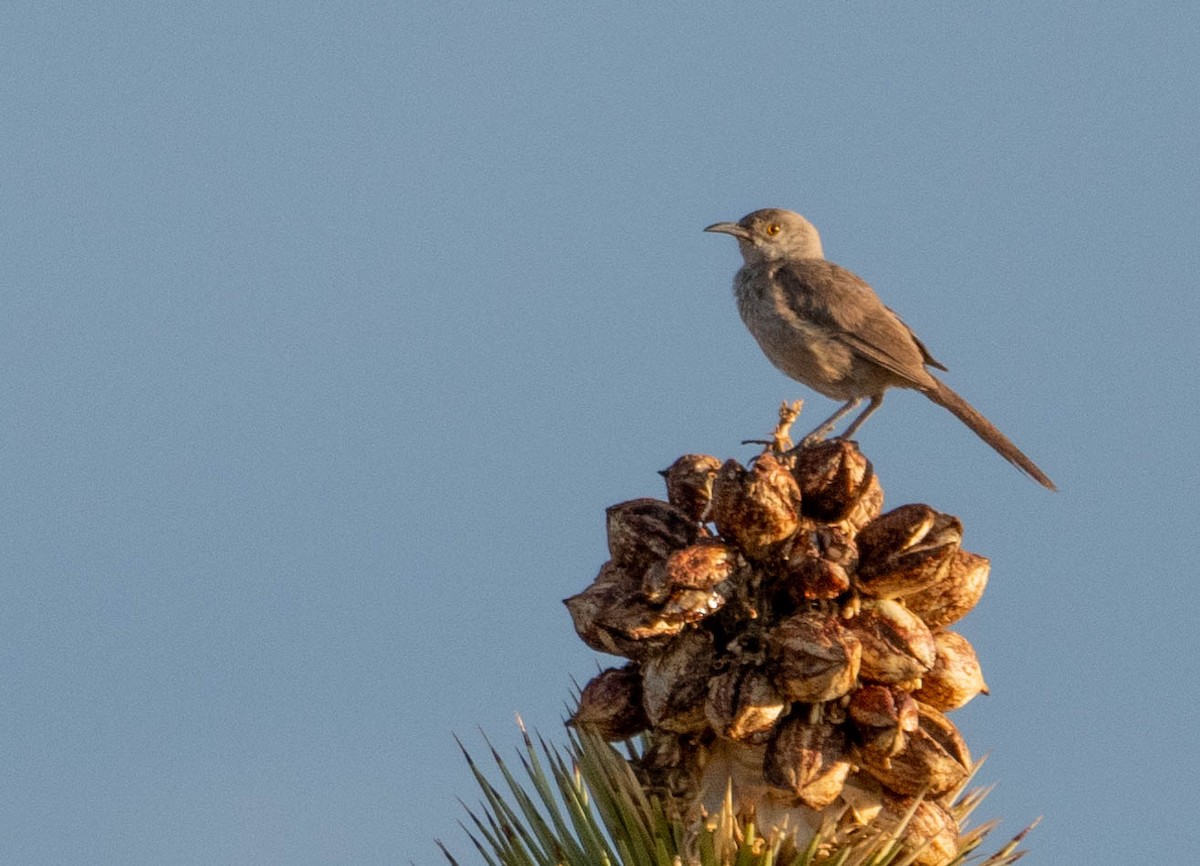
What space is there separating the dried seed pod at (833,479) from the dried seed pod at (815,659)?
241mm

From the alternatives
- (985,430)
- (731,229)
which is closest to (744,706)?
(985,430)

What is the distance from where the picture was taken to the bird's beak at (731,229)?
8570mm

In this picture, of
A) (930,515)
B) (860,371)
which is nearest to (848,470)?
(930,515)

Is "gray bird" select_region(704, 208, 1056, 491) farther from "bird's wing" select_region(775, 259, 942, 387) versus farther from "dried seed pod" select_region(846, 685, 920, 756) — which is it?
"dried seed pod" select_region(846, 685, 920, 756)

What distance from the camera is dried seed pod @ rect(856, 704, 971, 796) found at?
7.66 ft

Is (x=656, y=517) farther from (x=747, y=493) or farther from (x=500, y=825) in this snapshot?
(x=500, y=825)

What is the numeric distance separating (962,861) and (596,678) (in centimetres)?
69

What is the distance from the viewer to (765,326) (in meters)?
7.62

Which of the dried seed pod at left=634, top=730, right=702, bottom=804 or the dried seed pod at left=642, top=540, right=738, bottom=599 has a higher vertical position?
the dried seed pod at left=642, top=540, right=738, bottom=599

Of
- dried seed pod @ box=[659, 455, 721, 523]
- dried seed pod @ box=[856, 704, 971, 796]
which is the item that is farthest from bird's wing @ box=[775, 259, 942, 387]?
dried seed pod @ box=[856, 704, 971, 796]

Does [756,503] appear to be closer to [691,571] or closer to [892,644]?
[691,571]

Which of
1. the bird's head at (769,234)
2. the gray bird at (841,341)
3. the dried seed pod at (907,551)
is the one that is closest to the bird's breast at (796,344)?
the gray bird at (841,341)

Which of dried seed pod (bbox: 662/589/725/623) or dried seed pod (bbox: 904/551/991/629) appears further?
dried seed pod (bbox: 904/551/991/629)

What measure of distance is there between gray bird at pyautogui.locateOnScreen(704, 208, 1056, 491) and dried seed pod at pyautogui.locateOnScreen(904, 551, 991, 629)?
14.8ft
